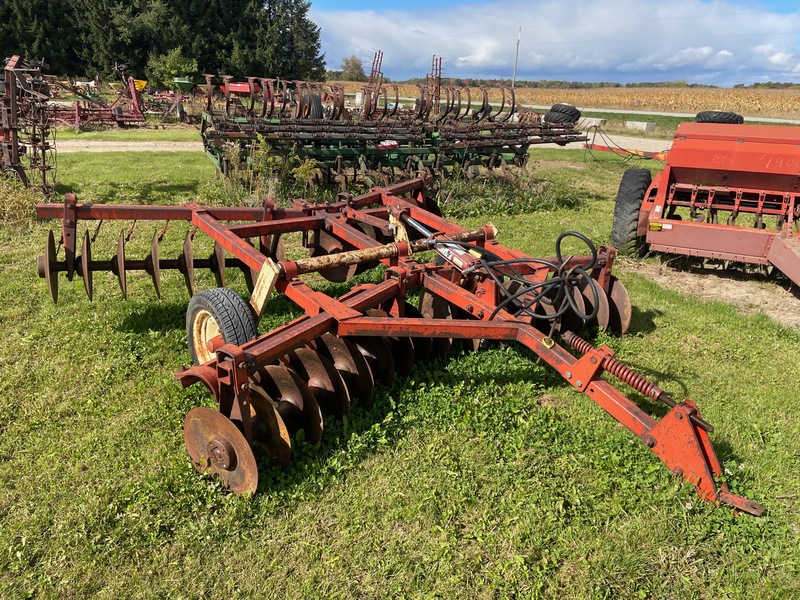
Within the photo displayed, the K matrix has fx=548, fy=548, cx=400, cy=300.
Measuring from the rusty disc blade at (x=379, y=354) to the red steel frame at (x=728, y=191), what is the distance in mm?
3749

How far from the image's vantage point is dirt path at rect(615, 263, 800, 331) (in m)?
5.31

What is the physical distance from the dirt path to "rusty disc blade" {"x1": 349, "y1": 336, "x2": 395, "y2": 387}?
12.3 ft

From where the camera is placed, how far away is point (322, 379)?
3164 millimetres

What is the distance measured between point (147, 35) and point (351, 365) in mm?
37469

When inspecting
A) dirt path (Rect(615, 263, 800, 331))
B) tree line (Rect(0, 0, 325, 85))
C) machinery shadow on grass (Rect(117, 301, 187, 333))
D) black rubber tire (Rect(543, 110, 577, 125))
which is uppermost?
tree line (Rect(0, 0, 325, 85))

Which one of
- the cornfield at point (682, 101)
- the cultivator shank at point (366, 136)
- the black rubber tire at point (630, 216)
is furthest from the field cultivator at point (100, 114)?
the cornfield at point (682, 101)

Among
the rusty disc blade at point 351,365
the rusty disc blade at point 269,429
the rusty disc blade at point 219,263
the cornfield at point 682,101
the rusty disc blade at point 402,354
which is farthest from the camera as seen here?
the cornfield at point 682,101

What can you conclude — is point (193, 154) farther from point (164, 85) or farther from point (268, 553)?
point (164, 85)

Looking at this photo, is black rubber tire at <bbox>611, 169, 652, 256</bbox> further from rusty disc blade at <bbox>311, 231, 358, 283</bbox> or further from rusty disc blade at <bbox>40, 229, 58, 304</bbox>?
rusty disc blade at <bbox>40, 229, 58, 304</bbox>

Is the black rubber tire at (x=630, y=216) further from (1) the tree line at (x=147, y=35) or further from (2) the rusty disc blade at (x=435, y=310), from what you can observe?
(1) the tree line at (x=147, y=35)

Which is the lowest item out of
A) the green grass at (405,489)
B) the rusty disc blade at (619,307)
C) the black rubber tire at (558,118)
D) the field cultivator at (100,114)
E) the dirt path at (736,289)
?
the green grass at (405,489)

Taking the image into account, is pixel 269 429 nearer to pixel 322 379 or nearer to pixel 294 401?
pixel 294 401

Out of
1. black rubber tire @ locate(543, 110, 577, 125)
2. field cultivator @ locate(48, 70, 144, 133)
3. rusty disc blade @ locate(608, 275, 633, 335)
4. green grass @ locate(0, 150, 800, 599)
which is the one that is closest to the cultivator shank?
black rubber tire @ locate(543, 110, 577, 125)

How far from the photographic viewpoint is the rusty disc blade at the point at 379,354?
3502 millimetres
